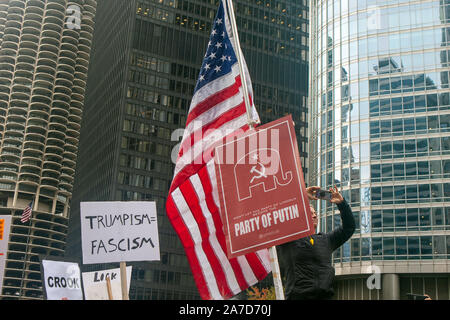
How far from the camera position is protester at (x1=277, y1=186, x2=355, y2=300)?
582 cm

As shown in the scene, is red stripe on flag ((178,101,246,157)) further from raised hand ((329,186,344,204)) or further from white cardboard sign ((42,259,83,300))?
white cardboard sign ((42,259,83,300))

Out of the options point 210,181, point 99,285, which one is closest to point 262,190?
point 210,181

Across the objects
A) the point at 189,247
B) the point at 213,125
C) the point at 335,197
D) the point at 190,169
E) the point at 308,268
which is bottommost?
the point at 308,268

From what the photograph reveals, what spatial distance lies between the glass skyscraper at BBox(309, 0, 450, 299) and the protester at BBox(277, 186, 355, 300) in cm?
5011

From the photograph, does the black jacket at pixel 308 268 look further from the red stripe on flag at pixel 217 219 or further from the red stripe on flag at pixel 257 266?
the red stripe on flag at pixel 217 219

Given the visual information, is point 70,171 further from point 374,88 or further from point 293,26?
point 374,88

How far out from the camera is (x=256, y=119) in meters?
7.52

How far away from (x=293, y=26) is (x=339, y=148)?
5914 centimetres

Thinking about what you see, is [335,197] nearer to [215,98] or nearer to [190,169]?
[190,169]

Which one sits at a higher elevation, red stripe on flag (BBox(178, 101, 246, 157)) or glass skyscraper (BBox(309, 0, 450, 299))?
glass skyscraper (BBox(309, 0, 450, 299))

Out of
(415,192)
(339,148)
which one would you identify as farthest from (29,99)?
(415,192)

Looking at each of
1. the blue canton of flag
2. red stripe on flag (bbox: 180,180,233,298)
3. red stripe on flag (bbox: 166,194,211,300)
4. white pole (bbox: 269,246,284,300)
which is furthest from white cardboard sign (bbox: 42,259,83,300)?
white pole (bbox: 269,246,284,300)

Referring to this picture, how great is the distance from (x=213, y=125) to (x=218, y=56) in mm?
1075

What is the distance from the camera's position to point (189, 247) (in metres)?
8.28
